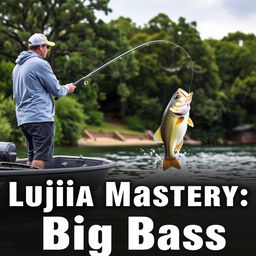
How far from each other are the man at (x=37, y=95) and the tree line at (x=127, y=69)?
23.3m

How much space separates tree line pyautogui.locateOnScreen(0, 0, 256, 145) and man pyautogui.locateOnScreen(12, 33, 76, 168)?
23304mm

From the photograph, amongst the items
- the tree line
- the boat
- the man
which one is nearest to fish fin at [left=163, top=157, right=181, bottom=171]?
the boat

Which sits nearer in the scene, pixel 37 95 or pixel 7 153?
pixel 37 95

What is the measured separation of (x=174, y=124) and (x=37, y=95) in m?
1.72

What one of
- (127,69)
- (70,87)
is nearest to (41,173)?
(70,87)

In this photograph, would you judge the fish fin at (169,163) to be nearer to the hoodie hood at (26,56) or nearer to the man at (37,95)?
the man at (37,95)

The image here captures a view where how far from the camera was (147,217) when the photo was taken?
313 inches

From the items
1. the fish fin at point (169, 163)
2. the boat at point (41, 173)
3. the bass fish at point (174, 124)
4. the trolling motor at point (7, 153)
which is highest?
the bass fish at point (174, 124)

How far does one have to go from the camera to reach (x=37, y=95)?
8.45m

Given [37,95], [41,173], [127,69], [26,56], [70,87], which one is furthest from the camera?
[127,69]

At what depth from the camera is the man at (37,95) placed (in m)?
8.45

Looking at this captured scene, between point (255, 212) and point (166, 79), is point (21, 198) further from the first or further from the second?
point (166, 79)

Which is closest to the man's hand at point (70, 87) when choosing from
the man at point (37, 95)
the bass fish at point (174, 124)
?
the man at point (37, 95)

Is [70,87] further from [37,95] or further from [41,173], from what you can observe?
[41,173]
